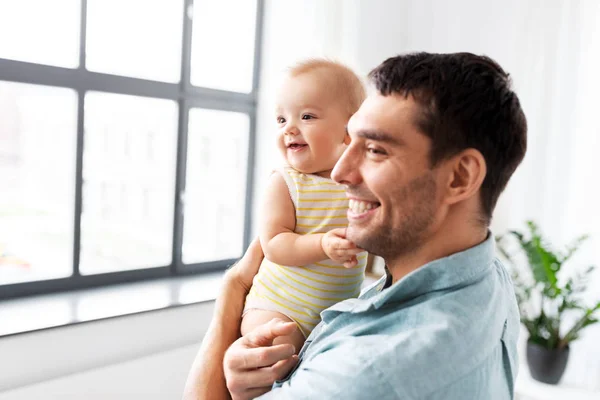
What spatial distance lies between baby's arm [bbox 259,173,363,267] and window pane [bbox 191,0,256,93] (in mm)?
2028

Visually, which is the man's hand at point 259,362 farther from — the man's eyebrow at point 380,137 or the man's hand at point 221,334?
the man's eyebrow at point 380,137

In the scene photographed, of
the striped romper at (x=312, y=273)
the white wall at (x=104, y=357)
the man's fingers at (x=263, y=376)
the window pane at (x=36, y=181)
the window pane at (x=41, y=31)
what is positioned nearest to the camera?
the man's fingers at (x=263, y=376)

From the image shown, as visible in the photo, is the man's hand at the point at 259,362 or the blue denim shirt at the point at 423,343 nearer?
the blue denim shirt at the point at 423,343

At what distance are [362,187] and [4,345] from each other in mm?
1827

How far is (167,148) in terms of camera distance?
307 cm

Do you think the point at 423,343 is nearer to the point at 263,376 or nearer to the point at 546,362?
the point at 263,376

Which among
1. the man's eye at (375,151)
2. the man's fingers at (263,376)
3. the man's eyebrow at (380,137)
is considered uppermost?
the man's eyebrow at (380,137)

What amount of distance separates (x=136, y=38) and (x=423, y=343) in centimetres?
259

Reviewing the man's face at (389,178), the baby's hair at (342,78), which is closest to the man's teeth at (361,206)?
the man's face at (389,178)

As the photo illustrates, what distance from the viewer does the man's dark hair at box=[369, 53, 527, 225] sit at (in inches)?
36.3

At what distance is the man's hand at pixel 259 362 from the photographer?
3.39 ft

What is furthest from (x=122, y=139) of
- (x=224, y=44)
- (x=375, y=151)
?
(x=375, y=151)

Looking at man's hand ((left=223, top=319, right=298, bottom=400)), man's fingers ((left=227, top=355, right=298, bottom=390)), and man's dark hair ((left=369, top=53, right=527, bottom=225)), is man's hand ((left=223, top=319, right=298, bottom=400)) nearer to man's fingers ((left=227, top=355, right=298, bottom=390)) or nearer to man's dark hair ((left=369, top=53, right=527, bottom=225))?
man's fingers ((left=227, top=355, right=298, bottom=390))

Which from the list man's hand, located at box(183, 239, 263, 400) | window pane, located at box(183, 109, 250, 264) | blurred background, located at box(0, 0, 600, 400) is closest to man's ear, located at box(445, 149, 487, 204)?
man's hand, located at box(183, 239, 263, 400)
